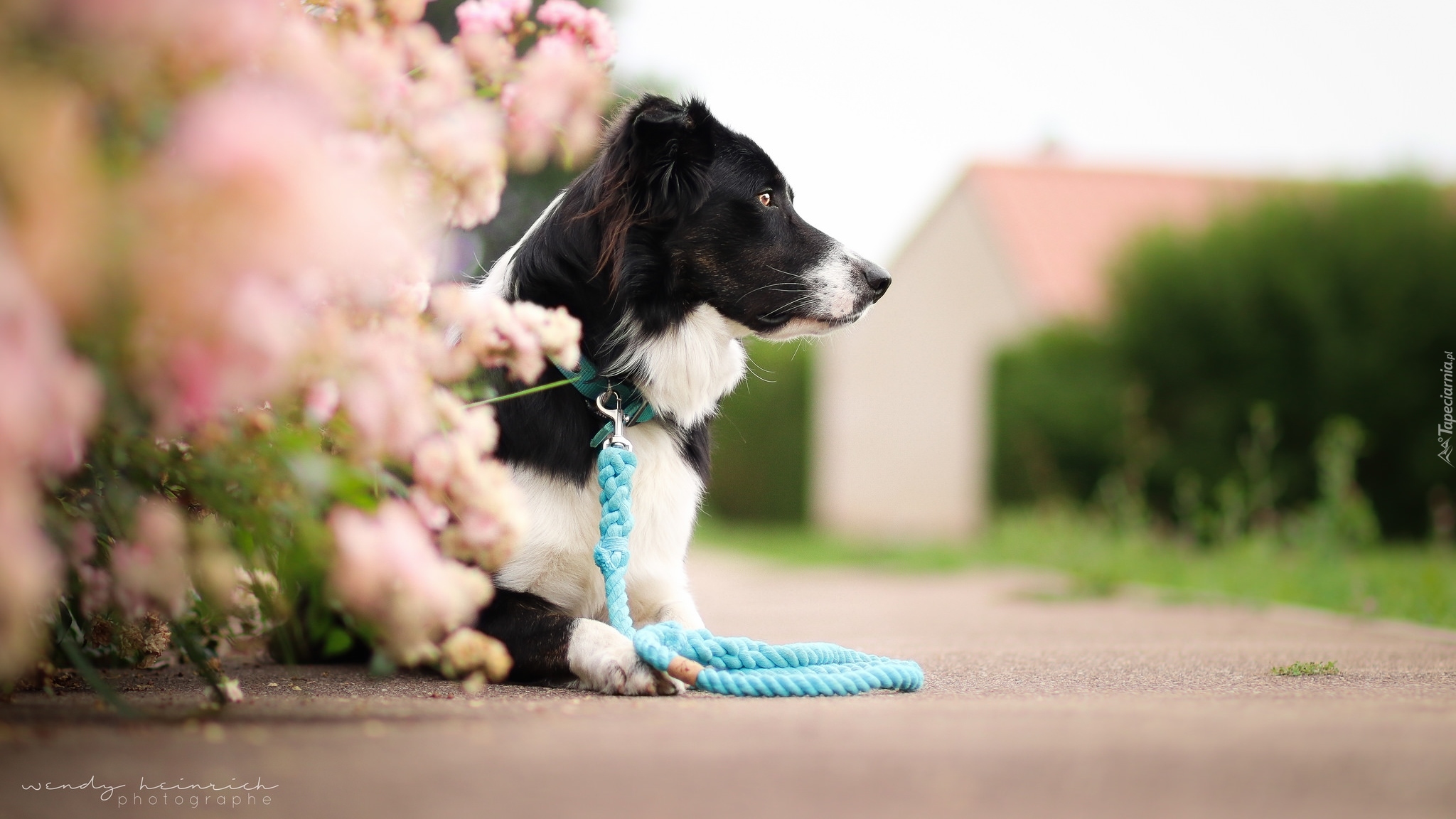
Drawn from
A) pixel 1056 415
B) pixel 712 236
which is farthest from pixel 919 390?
pixel 712 236

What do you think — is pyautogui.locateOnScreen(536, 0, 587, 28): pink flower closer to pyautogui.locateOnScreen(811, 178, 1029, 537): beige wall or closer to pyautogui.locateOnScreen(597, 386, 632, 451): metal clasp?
pyautogui.locateOnScreen(597, 386, 632, 451): metal clasp

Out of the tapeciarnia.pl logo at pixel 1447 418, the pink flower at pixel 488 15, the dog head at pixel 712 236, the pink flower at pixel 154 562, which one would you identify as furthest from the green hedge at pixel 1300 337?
the pink flower at pixel 154 562

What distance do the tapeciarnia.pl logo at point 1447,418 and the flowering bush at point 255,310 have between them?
7.02 m

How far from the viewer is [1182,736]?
1.67 m

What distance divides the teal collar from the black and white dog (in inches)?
0.7

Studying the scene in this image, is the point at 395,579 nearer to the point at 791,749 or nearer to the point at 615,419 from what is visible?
the point at 791,749

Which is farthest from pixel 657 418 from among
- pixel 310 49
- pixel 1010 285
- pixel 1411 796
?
pixel 1010 285

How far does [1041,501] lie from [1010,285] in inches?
217

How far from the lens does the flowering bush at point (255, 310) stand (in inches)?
42.4

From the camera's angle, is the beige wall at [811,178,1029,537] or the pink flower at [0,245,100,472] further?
the beige wall at [811,178,1029,537]

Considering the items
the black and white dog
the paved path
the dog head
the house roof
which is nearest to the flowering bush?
the paved path

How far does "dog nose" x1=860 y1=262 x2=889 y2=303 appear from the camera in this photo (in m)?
3.12

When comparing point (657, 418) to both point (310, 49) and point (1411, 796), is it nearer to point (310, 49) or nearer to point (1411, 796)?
point (310, 49)

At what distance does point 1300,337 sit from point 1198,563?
3502mm
